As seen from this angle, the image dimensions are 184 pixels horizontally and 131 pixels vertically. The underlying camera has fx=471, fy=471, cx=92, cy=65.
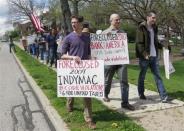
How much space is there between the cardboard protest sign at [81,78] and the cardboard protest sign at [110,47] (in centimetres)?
122

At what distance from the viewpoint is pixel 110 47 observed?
919 centimetres

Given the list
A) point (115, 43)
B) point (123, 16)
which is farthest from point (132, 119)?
point (123, 16)

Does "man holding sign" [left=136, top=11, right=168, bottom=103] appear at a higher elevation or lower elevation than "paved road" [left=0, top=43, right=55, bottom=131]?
higher

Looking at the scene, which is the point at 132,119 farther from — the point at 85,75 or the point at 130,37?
the point at 130,37

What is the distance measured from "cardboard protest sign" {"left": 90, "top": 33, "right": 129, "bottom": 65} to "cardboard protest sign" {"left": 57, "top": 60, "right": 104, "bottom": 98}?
122 centimetres

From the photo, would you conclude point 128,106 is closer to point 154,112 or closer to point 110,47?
point 154,112

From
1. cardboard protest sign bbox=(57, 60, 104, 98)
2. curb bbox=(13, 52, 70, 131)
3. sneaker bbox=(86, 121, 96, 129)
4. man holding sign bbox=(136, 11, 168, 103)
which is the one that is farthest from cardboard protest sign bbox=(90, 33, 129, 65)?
sneaker bbox=(86, 121, 96, 129)

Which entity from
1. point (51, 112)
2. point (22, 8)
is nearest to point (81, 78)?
point (51, 112)

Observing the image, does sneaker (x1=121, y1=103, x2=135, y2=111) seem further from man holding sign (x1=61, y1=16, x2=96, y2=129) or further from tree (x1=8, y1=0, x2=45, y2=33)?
tree (x1=8, y1=0, x2=45, y2=33)

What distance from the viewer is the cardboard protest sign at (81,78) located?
7711 millimetres

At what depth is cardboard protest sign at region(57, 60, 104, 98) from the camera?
7711 mm

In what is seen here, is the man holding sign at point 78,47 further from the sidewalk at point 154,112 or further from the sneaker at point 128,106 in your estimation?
the sneaker at point 128,106

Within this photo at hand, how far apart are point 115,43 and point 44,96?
3.13 metres

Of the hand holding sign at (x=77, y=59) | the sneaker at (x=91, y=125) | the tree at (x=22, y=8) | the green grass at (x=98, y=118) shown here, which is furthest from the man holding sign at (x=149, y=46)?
the tree at (x=22, y=8)
